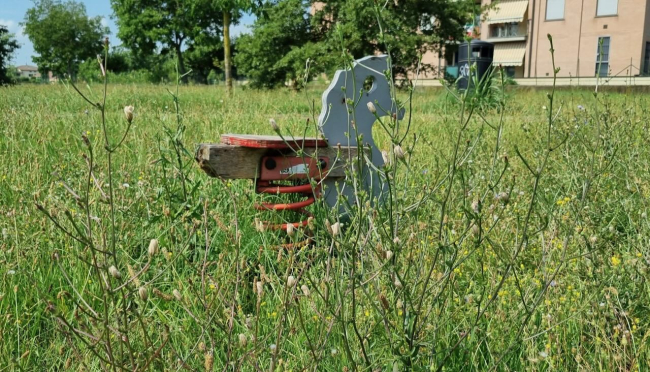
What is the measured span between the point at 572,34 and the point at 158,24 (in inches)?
1214

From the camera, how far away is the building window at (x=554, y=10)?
35969mm

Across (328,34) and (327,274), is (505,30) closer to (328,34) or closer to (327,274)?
(328,34)

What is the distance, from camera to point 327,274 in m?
1.41

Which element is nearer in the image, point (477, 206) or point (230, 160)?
point (477, 206)

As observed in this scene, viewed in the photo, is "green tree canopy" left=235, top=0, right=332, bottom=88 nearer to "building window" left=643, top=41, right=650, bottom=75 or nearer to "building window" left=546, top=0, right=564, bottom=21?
"building window" left=546, top=0, right=564, bottom=21

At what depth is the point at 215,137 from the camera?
5.64m

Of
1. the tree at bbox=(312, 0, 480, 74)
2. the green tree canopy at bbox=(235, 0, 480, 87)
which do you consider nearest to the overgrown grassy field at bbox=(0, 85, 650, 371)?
the tree at bbox=(312, 0, 480, 74)

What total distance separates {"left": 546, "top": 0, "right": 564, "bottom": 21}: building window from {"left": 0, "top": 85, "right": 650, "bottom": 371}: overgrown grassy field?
3486cm

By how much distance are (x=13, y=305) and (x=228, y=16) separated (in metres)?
18.2

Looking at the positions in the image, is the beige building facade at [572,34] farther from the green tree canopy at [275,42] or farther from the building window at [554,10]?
the green tree canopy at [275,42]

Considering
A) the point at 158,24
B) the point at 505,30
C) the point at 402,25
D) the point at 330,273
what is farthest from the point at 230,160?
the point at 158,24

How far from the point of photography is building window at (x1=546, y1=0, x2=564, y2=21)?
3597cm

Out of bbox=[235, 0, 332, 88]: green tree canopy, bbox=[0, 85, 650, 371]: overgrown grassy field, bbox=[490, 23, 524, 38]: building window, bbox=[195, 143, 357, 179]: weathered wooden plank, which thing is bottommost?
bbox=[0, 85, 650, 371]: overgrown grassy field

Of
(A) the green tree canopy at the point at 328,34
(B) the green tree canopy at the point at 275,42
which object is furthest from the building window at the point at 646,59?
(B) the green tree canopy at the point at 275,42
